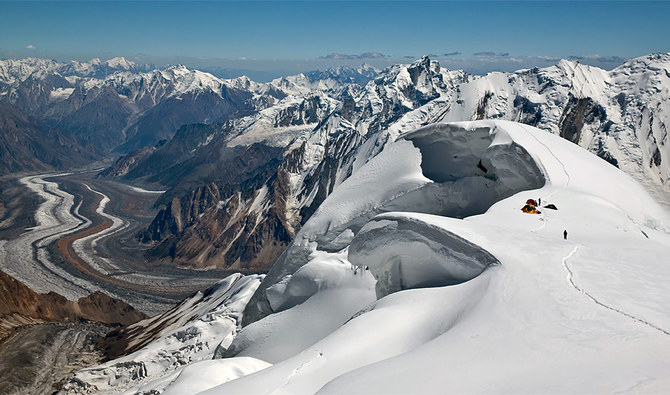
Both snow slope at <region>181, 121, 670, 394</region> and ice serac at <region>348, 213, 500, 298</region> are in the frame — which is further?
ice serac at <region>348, 213, 500, 298</region>

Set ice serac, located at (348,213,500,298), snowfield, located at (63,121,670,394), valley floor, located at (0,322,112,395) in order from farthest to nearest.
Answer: valley floor, located at (0,322,112,395) → ice serac, located at (348,213,500,298) → snowfield, located at (63,121,670,394)

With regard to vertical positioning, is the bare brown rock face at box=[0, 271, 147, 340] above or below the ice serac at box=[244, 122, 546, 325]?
below

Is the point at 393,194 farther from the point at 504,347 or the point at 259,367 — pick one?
the point at 504,347

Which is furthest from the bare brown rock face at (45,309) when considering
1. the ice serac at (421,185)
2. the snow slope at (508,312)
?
the snow slope at (508,312)

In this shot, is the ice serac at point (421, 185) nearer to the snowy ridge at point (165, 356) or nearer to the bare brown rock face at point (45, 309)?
the snowy ridge at point (165, 356)

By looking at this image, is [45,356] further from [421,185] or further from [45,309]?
[421,185]

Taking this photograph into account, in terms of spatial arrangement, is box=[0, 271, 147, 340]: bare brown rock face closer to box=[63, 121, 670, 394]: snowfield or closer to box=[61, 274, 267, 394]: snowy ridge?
box=[61, 274, 267, 394]: snowy ridge

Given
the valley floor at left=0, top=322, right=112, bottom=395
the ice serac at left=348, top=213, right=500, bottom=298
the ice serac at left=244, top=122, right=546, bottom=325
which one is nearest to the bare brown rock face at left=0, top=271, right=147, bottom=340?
the valley floor at left=0, top=322, right=112, bottom=395

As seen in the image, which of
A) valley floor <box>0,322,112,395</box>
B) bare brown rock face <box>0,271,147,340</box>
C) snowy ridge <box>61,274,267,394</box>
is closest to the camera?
snowy ridge <box>61,274,267,394</box>
